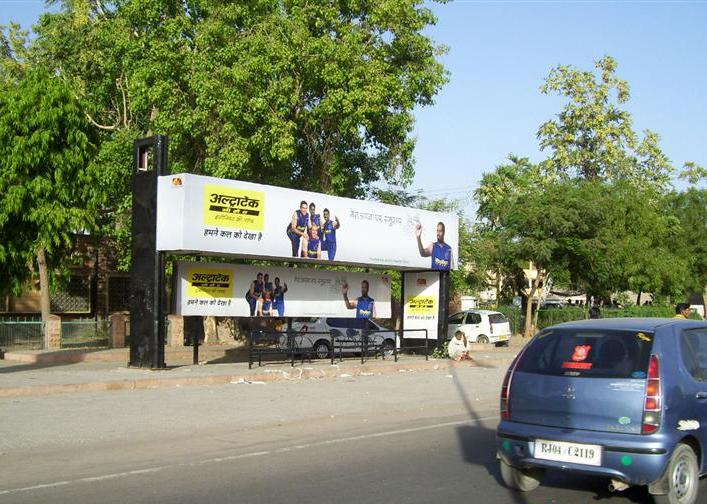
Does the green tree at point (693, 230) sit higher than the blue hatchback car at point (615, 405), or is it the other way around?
the green tree at point (693, 230)

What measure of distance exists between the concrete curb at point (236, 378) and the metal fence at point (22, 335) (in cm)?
1047

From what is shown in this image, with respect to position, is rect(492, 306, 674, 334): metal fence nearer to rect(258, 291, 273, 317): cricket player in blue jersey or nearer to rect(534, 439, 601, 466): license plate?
rect(258, 291, 273, 317): cricket player in blue jersey

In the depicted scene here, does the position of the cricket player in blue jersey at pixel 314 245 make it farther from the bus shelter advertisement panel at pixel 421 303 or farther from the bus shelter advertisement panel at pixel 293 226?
the bus shelter advertisement panel at pixel 421 303

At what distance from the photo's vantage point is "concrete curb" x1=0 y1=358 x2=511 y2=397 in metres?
15.2

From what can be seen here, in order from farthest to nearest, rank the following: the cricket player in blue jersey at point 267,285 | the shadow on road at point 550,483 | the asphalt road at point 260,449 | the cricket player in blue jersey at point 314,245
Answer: the cricket player in blue jersey at point 267,285
the cricket player in blue jersey at point 314,245
the asphalt road at point 260,449
the shadow on road at point 550,483

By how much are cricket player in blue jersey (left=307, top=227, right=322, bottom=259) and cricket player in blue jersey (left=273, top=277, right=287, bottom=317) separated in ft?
4.15

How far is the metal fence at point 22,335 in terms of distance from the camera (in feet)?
88.4

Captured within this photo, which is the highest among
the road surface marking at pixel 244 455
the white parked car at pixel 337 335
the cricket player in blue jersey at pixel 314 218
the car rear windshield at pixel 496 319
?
the cricket player in blue jersey at pixel 314 218

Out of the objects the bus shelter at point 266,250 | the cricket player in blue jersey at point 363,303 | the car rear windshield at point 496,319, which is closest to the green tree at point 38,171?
the bus shelter at point 266,250

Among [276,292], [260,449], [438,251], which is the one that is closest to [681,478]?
[260,449]

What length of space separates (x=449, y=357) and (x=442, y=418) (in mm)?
11758

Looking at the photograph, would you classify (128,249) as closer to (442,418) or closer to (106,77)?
(106,77)

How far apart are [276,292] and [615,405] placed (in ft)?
49.5

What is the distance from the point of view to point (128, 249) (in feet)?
104
